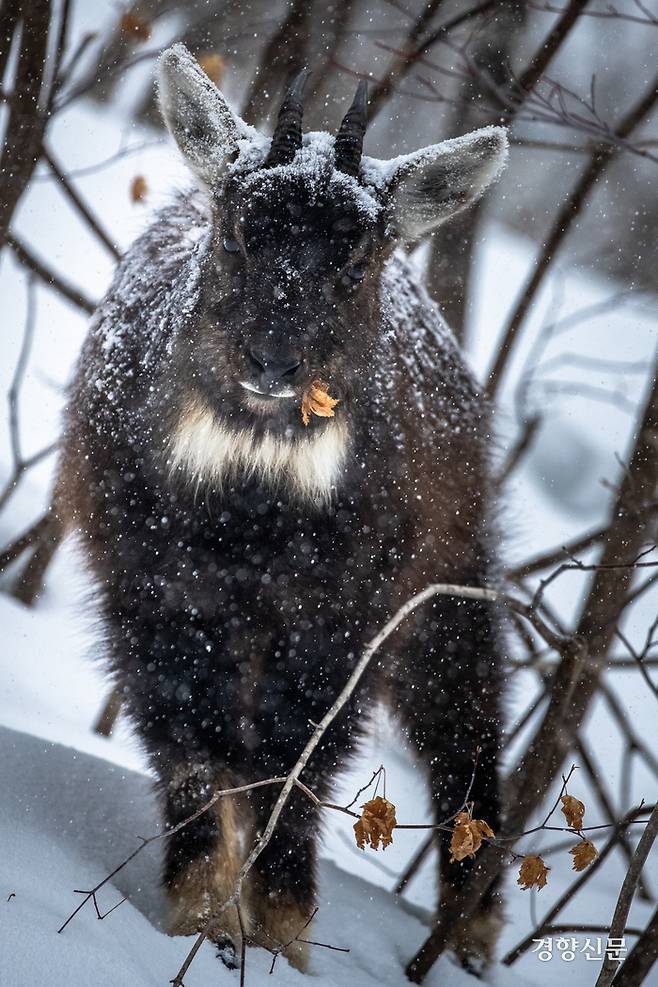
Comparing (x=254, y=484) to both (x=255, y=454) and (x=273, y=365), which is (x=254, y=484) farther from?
(x=273, y=365)

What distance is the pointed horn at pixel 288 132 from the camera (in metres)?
3.09

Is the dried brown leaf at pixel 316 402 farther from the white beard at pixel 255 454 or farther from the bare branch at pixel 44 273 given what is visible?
the bare branch at pixel 44 273

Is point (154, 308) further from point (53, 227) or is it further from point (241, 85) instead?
point (53, 227)

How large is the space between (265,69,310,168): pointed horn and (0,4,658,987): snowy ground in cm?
128

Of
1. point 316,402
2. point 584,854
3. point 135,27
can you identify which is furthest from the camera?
point 135,27

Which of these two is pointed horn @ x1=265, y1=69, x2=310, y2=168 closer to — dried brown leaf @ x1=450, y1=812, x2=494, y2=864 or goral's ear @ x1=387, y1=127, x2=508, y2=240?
goral's ear @ x1=387, y1=127, x2=508, y2=240

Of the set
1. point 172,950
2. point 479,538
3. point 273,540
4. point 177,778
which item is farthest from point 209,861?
point 479,538

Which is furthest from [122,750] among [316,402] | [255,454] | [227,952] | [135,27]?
[135,27]

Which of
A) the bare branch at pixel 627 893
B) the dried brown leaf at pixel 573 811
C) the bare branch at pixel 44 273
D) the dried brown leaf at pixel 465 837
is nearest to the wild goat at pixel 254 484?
the dried brown leaf at pixel 465 837

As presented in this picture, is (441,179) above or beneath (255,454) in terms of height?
above

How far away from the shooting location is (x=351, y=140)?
3.13 meters

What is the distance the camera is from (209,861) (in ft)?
10.5

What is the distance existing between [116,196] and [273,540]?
4513mm

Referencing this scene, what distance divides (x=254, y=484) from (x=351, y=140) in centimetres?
114
